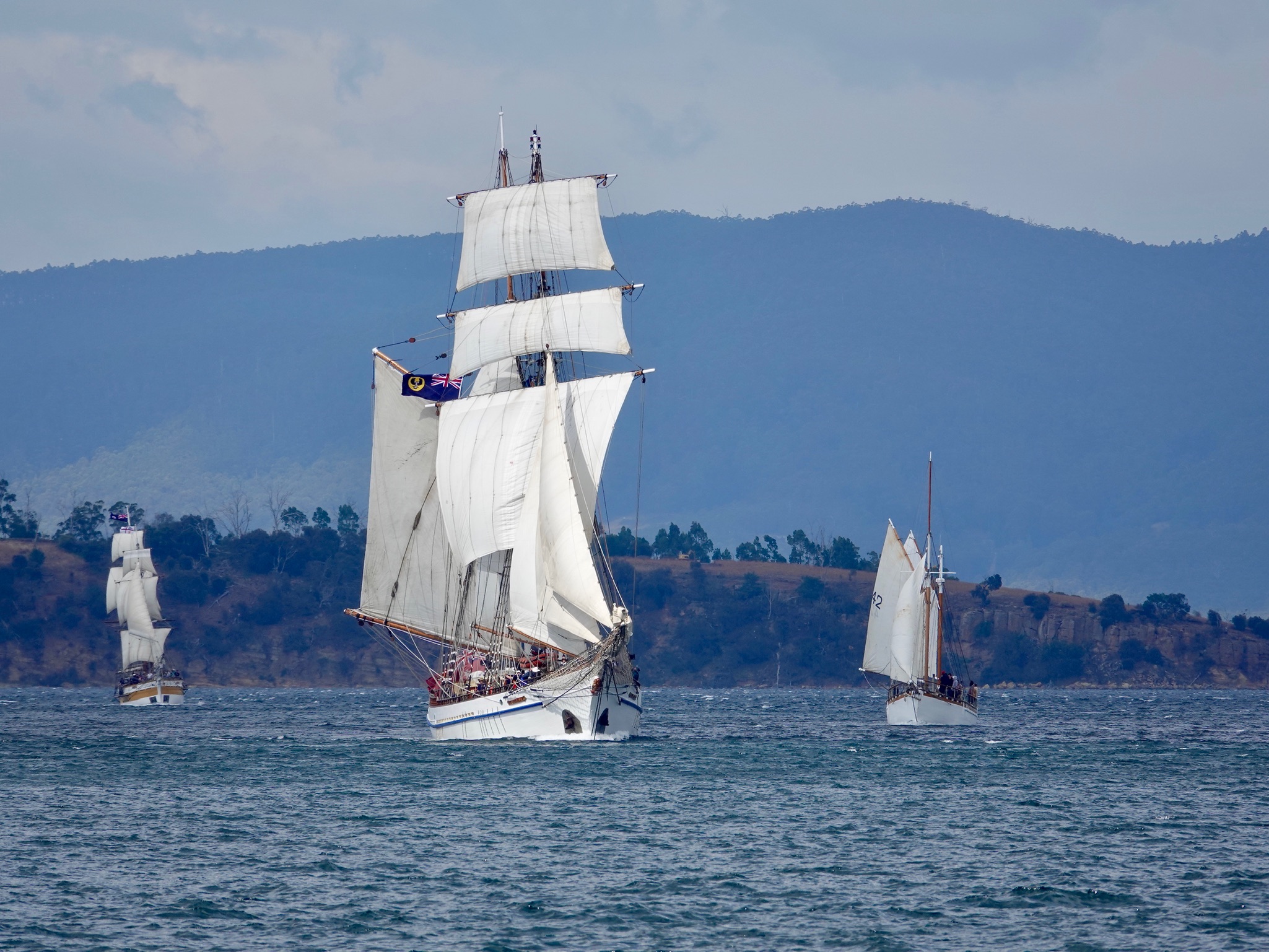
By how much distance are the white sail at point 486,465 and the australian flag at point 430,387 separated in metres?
2.37

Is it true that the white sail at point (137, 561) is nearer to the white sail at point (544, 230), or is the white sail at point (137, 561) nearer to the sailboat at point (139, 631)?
the sailboat at point (139, 631)

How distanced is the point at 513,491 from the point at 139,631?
98.0 meters

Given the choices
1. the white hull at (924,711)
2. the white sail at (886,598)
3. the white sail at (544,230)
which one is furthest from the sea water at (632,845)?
the white sail at (544,230)

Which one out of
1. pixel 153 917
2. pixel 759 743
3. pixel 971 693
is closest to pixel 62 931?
pixel 153 917

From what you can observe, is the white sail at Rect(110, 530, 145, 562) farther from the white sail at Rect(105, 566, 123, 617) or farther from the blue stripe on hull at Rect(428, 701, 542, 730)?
the blue stripe on hull at Rect(428, 701, 542, 730)

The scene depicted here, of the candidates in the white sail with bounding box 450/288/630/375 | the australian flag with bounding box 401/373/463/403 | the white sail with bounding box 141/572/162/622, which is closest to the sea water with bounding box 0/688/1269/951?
the australian flag with bounding box 401/373/463/403

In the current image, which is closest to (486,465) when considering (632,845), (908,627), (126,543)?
(908,627)

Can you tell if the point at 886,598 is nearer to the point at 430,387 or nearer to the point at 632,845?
the point at 430,387

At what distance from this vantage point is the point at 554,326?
293ft

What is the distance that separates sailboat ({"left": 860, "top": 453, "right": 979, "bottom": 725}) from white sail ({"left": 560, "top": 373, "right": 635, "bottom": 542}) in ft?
89.3

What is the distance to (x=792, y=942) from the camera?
1473 inches

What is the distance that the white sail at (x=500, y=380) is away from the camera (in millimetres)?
91500

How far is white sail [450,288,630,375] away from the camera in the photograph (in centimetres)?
8912

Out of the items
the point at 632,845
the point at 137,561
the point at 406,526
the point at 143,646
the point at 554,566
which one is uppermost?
the point at 137,561
